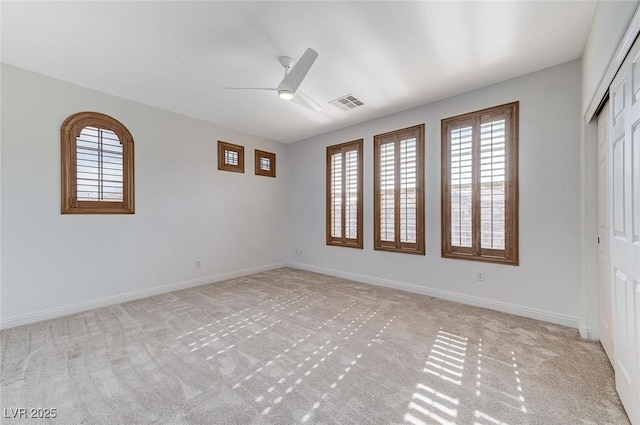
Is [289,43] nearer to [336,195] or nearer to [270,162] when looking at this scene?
[336,195]

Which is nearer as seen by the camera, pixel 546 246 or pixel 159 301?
pixel 546 246

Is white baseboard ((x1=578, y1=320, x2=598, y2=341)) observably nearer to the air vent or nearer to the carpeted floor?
the carpeted floor

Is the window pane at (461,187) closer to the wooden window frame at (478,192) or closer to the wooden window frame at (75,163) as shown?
the wooden window frame at (478,192)

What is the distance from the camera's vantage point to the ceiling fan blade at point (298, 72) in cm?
234

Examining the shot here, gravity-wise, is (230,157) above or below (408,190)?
above

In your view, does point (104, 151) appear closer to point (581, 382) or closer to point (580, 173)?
point (581, 382)

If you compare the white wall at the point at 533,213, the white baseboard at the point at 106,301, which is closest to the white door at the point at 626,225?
the white wall at the point at 533,213

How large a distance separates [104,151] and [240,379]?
11.6 feet

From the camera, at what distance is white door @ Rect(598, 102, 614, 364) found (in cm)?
215

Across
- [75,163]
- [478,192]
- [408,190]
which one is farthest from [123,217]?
[478,192]

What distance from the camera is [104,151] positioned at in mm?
3518

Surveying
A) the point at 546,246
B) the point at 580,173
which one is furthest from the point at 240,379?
the point at 580,173

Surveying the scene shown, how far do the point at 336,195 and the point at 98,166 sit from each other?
376cm

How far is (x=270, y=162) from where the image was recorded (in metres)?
5.76
